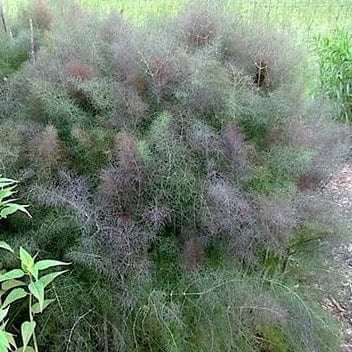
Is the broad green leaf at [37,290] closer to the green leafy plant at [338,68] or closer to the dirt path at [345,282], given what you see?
the dirt path at [345,282]

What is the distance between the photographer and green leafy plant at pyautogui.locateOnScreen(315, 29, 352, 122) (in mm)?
3445

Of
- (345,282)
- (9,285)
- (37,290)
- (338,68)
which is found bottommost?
(338,68)

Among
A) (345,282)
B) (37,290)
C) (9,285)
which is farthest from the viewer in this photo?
(345,282)

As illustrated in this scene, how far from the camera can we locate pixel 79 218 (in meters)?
1.42

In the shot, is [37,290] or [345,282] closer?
[37,290]

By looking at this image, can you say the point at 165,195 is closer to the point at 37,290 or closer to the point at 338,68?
the point at 37,290

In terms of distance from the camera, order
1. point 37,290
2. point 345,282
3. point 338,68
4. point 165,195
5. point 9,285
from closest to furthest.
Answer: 1. point 37,290
2. point 9,285
3. point 165,195
4. point 345,282
5. point 338,68

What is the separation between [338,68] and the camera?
11.6 feet

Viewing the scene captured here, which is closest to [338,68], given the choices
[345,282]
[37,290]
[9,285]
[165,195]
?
[345,282]

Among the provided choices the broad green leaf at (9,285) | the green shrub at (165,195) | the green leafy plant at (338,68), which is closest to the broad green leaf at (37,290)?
the broad green leaf at (9,285)

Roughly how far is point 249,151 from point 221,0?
2.17 ft

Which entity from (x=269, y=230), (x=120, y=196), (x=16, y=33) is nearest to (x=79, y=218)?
(x=120, y=196)

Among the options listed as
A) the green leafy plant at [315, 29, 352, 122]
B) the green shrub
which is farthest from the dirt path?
the green leafy plant at [315, 29, 352, 122]

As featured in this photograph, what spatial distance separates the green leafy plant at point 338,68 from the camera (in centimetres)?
345
